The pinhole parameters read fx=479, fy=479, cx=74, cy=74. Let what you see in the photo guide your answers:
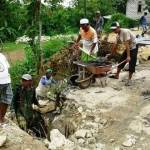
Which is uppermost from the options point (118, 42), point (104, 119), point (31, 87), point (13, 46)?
point (118, 42)

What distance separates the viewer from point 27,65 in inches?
647

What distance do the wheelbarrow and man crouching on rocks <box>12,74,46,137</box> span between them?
2.36 m

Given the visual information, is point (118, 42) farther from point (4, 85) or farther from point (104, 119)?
point (4, 85)

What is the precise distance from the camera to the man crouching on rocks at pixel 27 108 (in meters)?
9.45

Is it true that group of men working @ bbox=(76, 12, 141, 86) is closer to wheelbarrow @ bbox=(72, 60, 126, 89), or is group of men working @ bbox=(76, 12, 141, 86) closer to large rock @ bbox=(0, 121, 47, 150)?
wheelbarrow @ bbox=(72, 60, 126, 89)

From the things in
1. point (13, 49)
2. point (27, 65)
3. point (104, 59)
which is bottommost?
point (13, 49)

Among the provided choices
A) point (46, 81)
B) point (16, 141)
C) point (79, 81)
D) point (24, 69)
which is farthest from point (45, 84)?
point (24, 69)

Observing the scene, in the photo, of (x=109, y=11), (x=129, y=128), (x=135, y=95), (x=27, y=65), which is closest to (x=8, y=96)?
(x=129, y=128)

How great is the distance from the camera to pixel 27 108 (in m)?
9.69

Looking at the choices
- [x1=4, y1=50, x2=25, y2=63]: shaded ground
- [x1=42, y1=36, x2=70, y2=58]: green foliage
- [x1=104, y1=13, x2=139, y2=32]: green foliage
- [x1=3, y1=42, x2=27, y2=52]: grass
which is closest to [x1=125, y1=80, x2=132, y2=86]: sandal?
[x1=42, y1=36, x2=70, y2=58]: green foliage

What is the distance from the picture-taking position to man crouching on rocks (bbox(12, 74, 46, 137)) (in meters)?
9.45

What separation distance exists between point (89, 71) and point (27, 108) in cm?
281

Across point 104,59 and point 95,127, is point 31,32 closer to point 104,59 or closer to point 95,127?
point 104,59

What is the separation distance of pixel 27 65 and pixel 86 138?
7.24 m
